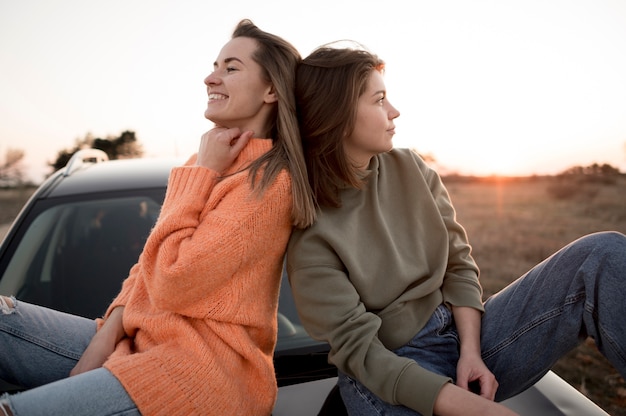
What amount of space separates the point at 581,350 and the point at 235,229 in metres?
3.30

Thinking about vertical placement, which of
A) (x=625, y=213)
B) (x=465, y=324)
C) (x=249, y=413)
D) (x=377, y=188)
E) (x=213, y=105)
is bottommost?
(x=625, y=213)

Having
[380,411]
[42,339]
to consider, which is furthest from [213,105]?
[380,411]

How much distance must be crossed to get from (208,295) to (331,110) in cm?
65

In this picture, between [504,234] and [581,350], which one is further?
[504,234]

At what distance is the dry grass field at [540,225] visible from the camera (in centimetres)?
350

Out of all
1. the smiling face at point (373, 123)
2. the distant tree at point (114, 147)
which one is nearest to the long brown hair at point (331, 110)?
the smiling face at point (373, 123)

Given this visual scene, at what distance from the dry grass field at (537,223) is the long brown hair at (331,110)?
233 centimetres

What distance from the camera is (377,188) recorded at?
6.01ft

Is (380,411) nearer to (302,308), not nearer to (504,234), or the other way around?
(302,308)

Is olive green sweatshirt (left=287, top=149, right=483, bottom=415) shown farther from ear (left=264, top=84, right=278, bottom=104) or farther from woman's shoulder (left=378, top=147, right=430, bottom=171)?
ear (left=264, top=84, right=278, bottom=104)

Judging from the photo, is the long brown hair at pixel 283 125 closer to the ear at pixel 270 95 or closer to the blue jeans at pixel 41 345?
the ear at pixel 270 95

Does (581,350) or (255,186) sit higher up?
(255,186)

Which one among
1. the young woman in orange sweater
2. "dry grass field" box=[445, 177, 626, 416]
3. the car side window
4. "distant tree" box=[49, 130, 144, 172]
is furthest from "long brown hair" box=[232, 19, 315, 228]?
"distant tree" box=[49, 130, 144, 172]

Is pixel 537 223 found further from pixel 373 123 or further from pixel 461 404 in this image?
pixel 461 404
